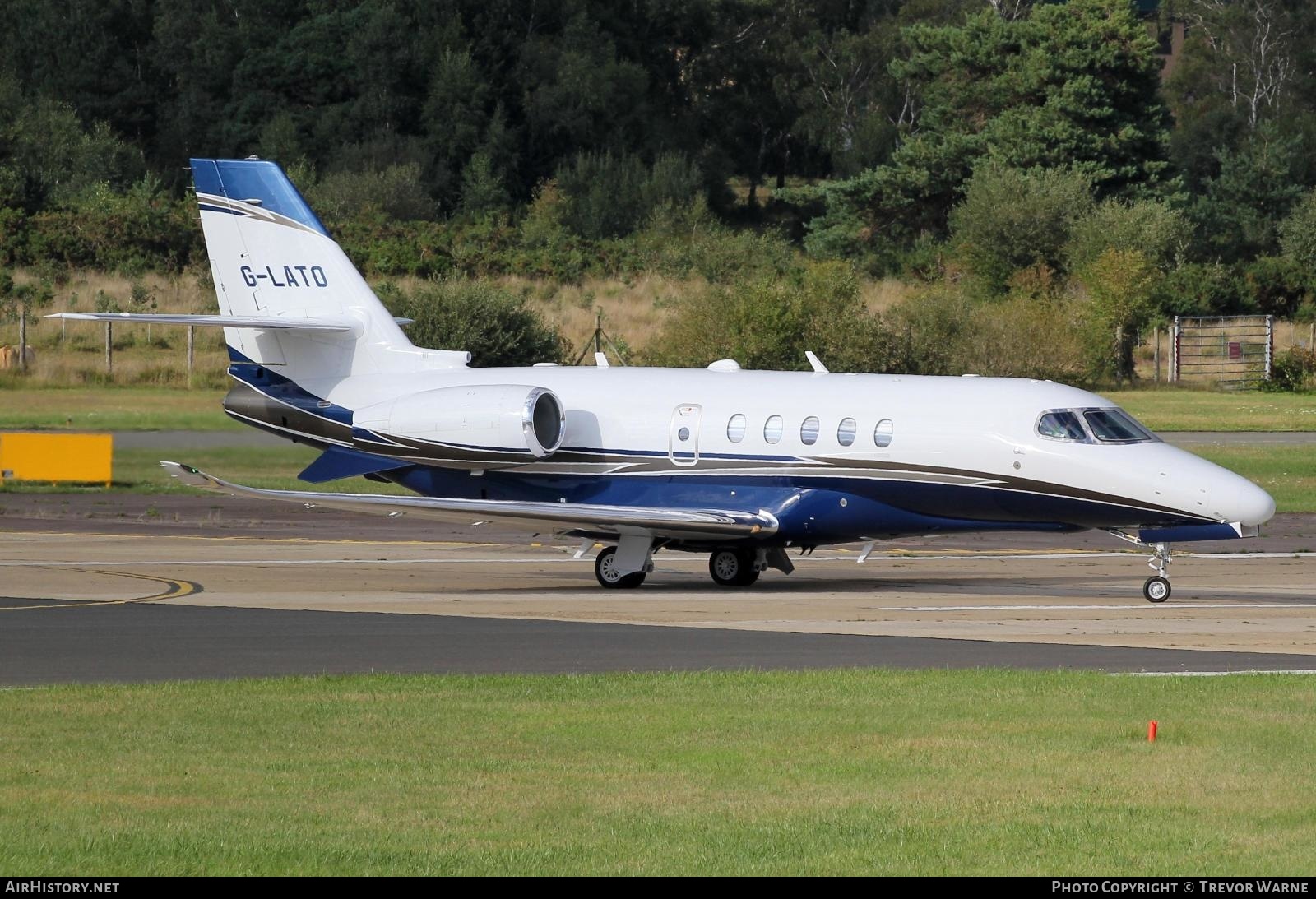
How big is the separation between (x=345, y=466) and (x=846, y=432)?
7559mm

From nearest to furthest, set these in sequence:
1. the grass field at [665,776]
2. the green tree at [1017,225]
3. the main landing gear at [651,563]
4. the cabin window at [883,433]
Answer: the grass field at [665,776], the cabin window at [883,433], the main landing gear at [651,563], the green tree at [1017,225]

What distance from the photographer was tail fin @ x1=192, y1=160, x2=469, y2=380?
27.6m

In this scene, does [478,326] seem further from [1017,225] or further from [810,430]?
[1017,225]

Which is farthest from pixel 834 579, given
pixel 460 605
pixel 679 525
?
pixel 460 605

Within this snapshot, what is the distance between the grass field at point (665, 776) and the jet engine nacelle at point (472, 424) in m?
9.91

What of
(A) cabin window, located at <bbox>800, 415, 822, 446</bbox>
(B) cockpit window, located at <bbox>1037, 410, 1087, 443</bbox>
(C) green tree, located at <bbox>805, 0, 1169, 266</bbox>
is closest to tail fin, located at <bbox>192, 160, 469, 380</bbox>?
(A) cabin window, located at <bbox>800, 415, 822, 446</bbox>

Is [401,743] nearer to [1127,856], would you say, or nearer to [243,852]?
[243,852]

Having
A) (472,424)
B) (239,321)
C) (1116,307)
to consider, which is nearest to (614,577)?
(472,424)

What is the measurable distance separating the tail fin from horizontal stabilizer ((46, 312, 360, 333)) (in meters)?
0.10

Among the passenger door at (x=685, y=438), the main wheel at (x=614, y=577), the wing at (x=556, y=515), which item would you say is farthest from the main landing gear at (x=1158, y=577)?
the main wheel at (x=614, y=577)

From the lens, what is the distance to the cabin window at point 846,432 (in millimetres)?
23984

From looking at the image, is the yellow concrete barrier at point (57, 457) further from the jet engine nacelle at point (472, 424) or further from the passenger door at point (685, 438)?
the passenger door at point (685, 438)

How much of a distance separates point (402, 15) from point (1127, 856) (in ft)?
311

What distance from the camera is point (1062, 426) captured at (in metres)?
23.1
